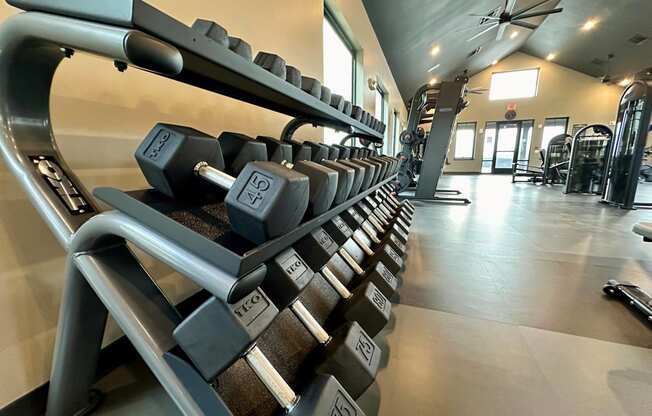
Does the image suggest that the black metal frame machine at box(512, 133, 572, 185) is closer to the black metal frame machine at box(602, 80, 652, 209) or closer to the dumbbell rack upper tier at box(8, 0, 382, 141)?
the black metal frame machine at box(602, 80, 652, 209)

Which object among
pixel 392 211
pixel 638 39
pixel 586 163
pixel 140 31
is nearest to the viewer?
pixel 140 31

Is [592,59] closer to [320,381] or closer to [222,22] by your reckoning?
[222,22]

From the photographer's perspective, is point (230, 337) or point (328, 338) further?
point (328, 338)

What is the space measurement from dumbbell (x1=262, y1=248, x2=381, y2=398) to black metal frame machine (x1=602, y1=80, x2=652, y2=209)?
5.19 m

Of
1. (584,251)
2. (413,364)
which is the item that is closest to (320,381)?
(413,364)

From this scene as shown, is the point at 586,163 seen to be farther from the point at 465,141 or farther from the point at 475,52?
the point at 465,141

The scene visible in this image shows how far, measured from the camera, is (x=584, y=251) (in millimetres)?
2143

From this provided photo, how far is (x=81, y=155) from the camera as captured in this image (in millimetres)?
840

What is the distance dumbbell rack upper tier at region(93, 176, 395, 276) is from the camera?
1.32ft

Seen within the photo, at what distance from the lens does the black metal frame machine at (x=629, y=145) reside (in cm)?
372

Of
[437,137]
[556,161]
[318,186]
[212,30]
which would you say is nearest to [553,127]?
[556,161]

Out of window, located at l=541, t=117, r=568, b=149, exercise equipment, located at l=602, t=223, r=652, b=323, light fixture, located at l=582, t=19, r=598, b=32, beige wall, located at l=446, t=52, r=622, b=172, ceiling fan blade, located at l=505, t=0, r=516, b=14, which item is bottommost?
exercise equipment, located at l=602, t=223, r=652, b=323

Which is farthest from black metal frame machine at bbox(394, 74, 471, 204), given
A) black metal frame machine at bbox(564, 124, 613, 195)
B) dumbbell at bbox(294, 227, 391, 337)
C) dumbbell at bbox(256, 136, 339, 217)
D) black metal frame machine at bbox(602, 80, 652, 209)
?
dumbbell at bbox(256, 136, 339, 217)

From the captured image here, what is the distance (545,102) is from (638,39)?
357cm
